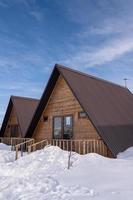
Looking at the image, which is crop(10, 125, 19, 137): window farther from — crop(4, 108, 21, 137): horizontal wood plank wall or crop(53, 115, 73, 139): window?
crop(53, 115, 73, 139): window

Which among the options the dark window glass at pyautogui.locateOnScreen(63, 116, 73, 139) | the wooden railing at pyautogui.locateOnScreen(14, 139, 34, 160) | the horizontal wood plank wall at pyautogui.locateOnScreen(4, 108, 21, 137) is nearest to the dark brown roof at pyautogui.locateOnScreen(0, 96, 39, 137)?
the horizontal wood plank wall at pyautogui.locateOnScreen(4, 108, 21, 137)

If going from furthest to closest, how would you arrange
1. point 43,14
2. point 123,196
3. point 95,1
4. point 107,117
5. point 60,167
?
point 107,117
point 43,14
point 95,1
point 60,167
point 123,196

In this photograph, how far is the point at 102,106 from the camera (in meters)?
15.5

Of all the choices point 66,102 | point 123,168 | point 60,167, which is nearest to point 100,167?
point 123,168

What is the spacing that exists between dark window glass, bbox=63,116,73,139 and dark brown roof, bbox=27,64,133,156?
6.43 ft

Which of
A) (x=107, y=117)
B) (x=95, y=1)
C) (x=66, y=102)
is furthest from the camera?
(x=66, y=102)

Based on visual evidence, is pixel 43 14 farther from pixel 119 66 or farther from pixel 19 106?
pixel 19 106

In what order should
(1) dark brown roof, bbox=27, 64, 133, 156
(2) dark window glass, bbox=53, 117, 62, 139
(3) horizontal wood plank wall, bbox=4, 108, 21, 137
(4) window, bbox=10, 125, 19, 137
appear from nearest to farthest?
(1) dark brown roof, bbox=27, 64, 133, 156 < (2) dark window glass, bbox=53, 117, 62, 139 < (4) window, bbox=10, 125, 19, 137 < (3) horizontal wood plank wall, bbox=4, 108, 21, 137

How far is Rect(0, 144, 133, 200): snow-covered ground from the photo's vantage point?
6863 mm

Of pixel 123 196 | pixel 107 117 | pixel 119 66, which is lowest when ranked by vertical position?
pixel 123 196

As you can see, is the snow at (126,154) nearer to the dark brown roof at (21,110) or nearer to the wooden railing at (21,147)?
the wooden railing at (21,147)

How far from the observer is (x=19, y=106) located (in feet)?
83.5

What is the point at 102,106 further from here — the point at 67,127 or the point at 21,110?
the point at 21,110

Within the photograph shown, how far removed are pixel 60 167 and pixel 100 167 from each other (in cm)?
166
